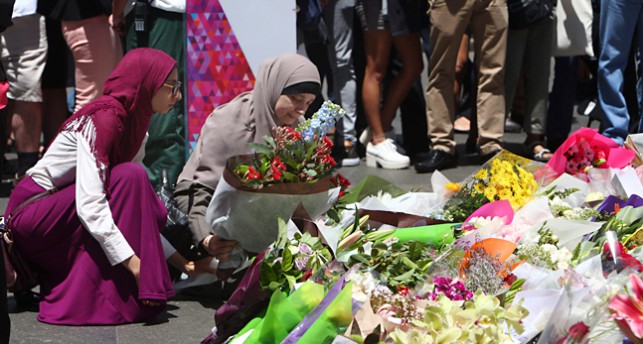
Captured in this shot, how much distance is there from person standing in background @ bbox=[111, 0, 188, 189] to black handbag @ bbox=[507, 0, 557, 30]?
2281 mm

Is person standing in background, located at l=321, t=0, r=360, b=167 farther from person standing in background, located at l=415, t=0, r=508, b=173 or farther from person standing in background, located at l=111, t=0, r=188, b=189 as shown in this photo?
person standing in background, located at l=111, t=0, r=188, b=189

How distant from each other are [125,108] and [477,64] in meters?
3.18

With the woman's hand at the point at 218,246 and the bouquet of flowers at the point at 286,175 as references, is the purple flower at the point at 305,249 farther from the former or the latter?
the woman's hand at the point at 218,246

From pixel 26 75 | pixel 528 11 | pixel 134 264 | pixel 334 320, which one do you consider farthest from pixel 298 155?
pixel 528 11

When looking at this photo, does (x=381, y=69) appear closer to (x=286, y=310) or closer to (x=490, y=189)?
(x=490, y=189)

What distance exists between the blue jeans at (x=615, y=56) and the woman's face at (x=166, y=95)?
331 cm

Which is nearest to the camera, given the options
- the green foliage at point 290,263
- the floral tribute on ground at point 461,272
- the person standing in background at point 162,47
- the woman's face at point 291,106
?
the floral tribute on ground at point 461,272

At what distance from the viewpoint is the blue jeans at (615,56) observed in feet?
23.2

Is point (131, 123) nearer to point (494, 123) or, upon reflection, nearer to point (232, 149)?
point (232, 149)

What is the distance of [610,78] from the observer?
7.20m

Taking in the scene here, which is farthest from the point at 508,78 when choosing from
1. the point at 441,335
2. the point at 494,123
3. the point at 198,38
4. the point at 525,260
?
the point at 441,335

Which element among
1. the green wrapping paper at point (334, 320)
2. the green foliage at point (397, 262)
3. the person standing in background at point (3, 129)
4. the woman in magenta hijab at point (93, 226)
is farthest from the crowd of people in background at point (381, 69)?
the green wrapping paper at point (334, 320)

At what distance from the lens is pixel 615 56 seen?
7.17 metres

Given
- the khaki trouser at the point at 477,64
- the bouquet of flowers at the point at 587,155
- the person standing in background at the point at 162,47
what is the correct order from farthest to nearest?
the khaki trouser at the point at 477,64
the person standing in background at the point at 162,47
the bouquet of flowers at the point at 587,155
